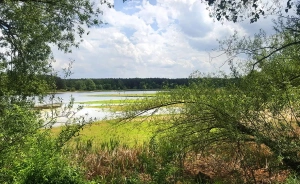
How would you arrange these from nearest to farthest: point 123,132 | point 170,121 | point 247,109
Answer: point 247,109 < point 170,121 < point 123,132

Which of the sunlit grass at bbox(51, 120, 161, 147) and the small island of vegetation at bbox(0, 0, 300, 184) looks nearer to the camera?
the small island of vegetation at bbox(0, 0, 300, 184)

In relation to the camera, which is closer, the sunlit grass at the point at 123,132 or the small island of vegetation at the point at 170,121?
the small island of vegetation at the point at 170,121

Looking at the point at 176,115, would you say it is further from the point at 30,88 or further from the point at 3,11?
the point at 3,11

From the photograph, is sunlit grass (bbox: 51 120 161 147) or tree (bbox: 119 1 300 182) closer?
tree (bbox: 119 1 300 182)

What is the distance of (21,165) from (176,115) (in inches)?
133

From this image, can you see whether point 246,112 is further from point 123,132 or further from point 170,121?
point 123,132

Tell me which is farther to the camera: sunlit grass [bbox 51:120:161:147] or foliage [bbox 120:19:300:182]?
sunlit grass [bbox 51:120:161:147]

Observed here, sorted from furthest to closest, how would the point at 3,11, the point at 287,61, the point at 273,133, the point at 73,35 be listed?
the point at 73,35, the point at 3,11, the point at 287,61, the point at 273,133

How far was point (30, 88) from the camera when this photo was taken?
9.16 metres

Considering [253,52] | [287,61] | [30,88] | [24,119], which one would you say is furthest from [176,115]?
[30,88]

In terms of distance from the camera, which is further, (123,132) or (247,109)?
(123,132)

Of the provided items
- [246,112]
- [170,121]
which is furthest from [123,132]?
[246,112]

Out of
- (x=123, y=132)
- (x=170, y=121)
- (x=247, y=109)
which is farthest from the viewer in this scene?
(x=123, y=132)

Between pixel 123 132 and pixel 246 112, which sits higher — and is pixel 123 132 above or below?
below
